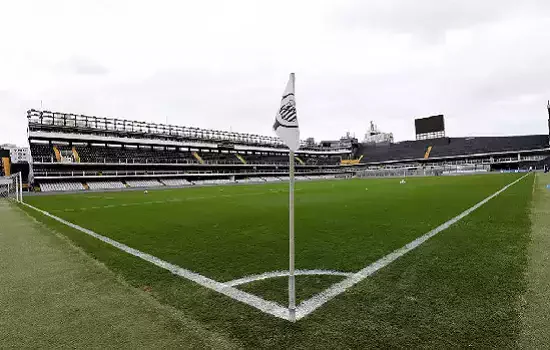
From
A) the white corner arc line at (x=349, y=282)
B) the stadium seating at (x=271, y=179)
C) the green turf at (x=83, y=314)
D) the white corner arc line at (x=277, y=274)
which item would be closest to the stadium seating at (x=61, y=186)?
the stadium seating at (x=271, y=179)

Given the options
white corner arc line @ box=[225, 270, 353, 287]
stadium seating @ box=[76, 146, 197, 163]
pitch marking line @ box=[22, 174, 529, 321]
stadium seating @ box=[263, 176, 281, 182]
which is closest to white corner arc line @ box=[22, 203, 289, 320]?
pitch marking line @ box=[22, 174, 529, 321]

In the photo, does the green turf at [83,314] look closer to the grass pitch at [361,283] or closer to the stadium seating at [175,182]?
the grass pitch at [361,283]

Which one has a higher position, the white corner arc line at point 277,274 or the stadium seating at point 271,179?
the white corner arc line at point 277,274

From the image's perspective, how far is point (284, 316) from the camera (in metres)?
2.96

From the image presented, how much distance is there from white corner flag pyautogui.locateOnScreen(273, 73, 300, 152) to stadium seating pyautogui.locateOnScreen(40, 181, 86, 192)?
1923 inches

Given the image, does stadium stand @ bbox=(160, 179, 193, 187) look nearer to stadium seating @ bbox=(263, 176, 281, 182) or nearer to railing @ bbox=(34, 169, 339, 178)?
railing @ bbox=(34, 169, 339, 178)

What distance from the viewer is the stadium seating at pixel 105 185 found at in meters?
45.0

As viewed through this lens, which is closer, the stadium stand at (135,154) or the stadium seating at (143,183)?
the stadium stand at (135,154)

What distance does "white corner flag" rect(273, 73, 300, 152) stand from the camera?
316cm

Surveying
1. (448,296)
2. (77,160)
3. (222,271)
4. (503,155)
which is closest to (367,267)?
(448,296)

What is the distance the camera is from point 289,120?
10.4 feet

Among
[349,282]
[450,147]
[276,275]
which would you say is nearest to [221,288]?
[276,275]

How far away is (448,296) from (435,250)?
2213 millimetres

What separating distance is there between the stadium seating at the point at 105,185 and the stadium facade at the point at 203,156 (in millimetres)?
137
